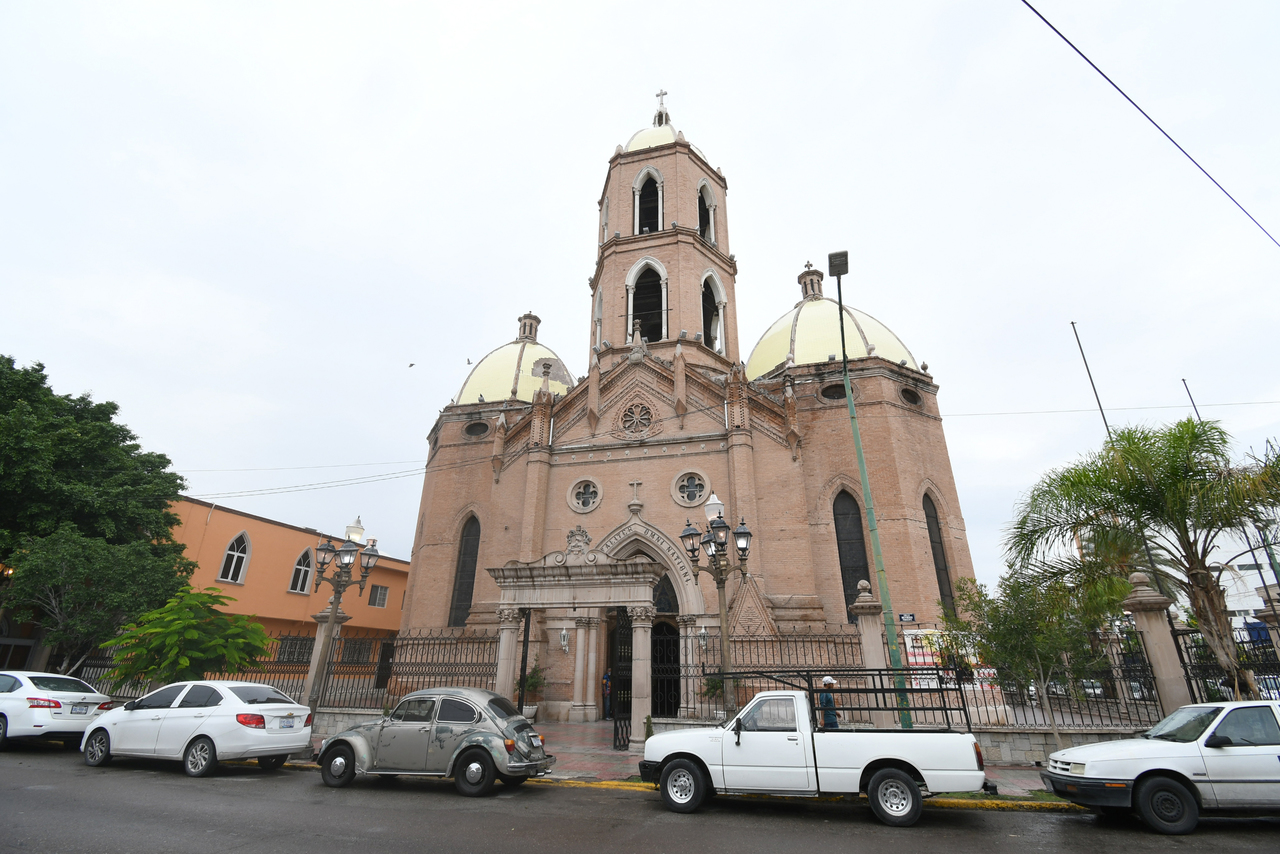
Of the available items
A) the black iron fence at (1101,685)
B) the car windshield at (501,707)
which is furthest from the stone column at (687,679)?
the black iron fence at (1101,685)

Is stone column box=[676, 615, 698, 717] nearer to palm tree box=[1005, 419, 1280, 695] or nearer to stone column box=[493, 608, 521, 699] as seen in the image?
stone column box=[493, 608, 521, 699]

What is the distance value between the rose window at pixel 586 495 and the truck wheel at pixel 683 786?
48.2 feet

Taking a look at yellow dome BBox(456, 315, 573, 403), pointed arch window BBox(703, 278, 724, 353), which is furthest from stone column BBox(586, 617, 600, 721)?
pointed arch window BBox(703, 278, 724, 353)

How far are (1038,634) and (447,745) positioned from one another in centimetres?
976

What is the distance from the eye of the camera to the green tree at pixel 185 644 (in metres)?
13.0

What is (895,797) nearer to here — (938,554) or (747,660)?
(747,660)

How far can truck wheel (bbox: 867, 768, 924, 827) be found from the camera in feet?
23.2

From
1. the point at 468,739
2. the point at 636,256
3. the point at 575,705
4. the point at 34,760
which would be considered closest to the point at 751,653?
the point at 575,705

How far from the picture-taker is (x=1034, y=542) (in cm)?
1097

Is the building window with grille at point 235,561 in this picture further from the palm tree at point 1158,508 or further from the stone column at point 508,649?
the palm tree at point 1158,508

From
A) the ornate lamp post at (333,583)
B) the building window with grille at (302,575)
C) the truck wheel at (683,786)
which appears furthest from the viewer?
the building window with grille at (302,575)

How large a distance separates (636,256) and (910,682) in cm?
2211

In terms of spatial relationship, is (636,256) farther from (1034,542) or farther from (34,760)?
(34,760)

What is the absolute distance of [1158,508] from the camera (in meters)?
9.97
